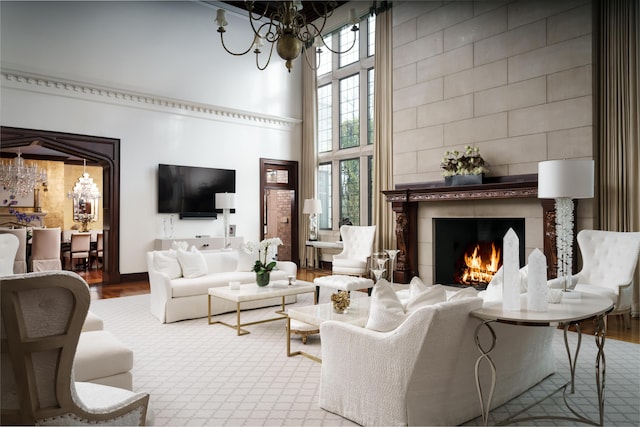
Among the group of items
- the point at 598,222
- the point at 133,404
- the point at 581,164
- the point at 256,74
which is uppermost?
the point at 256,74

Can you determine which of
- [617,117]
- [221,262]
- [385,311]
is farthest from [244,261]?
[617,117]

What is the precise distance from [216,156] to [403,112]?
3.59 meters

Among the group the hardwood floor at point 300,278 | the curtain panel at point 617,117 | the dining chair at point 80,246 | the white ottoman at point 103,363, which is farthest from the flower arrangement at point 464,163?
the dining chair at point 80,246

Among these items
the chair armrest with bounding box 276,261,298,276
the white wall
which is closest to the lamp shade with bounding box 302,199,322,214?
the white wall

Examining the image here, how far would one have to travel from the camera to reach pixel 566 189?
323 centimetres

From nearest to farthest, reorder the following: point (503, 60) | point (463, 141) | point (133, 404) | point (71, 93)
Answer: point (133, 404) → point (503, 60) → point (463, 141) → point (71, 93)

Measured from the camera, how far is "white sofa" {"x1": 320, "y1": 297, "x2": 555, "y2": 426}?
88.4 inches

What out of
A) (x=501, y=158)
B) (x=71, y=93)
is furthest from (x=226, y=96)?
(x=501, y=158)

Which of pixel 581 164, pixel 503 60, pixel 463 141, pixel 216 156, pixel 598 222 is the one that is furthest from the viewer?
pixel 216 156

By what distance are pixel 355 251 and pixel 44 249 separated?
5284mm

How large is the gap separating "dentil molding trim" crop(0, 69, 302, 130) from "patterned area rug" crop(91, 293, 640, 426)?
407cm

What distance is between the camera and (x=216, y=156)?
28.6 ft

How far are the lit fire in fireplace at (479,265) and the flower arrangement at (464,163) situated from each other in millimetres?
1157

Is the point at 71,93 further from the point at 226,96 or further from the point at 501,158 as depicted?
the point at 501,158
